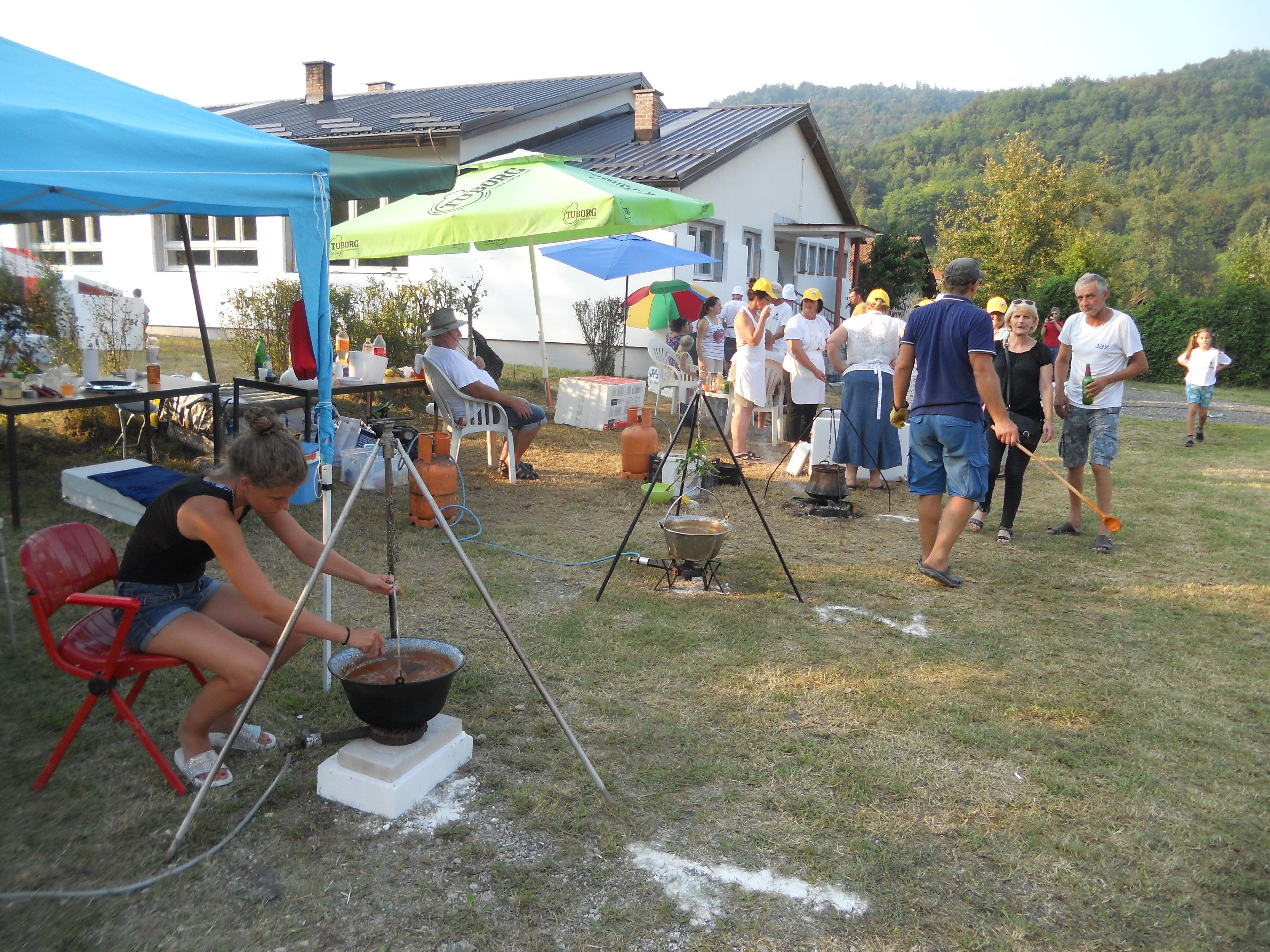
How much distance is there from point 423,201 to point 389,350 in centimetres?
310

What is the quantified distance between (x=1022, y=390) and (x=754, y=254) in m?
14.0

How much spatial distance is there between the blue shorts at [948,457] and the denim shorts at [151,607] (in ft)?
12.6

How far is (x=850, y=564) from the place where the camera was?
18.3ft

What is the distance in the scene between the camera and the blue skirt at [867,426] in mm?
7234

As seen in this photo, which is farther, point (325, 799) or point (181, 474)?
point (181, 474)

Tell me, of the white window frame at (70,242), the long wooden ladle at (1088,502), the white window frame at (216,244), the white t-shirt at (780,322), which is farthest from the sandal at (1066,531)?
the white window frame at (70,242)

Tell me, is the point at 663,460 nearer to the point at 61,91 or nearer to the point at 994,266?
the point at 61,91

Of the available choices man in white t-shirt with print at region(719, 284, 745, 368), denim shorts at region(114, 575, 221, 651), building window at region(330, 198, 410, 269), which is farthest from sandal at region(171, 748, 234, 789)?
building window at region(330, 198, 410, 269)

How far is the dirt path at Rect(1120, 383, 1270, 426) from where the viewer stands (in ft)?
45.4

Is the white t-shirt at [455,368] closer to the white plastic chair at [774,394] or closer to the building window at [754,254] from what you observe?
the white plastic chair at [774,394]

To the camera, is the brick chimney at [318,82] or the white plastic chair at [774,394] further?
the brick chimney at [318,82]

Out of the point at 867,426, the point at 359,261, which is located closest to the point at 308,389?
the point at 867,426

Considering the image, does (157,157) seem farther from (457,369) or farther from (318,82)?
(318,82)

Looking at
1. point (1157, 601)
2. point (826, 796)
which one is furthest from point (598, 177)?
point (826, 796)
